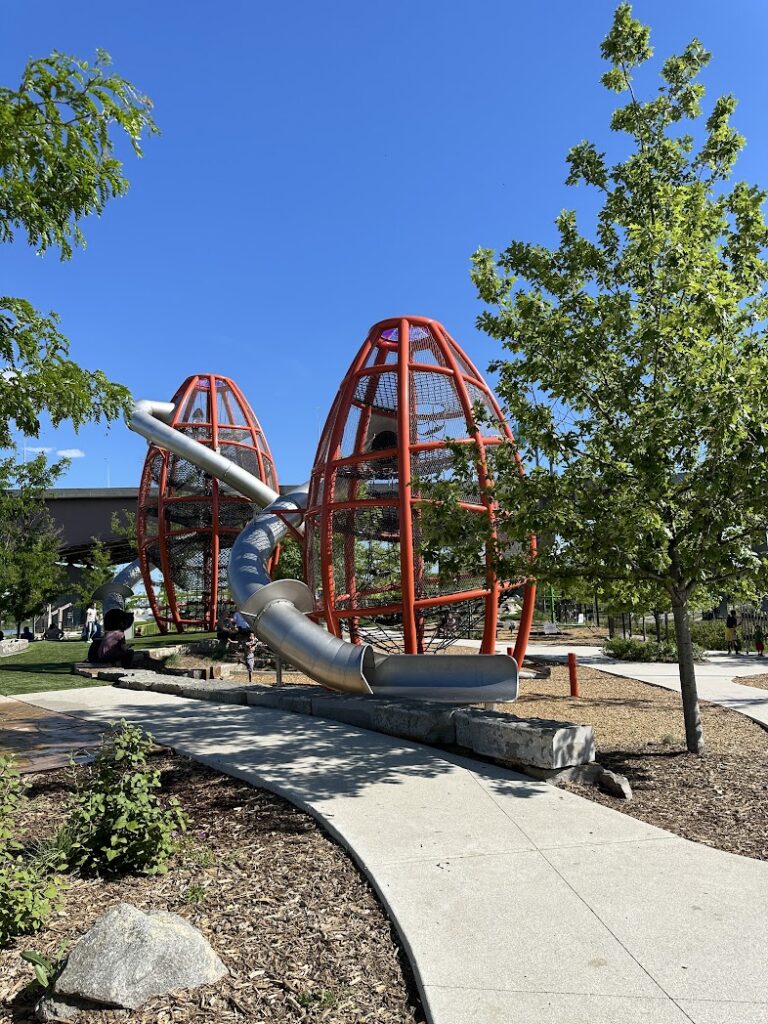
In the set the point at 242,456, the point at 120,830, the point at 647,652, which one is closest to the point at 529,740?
the point at 120,830

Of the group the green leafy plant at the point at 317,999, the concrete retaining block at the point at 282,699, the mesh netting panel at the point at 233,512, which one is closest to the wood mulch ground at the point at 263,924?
the green leafy plant at the point at 317,999

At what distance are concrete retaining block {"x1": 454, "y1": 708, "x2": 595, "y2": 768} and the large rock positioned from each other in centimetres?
381

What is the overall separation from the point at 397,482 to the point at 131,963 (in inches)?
361

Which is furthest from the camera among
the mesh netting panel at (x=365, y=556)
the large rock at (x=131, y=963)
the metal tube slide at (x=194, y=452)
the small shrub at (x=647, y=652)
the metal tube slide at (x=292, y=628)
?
the metal tube slide at (x=194, y=452)

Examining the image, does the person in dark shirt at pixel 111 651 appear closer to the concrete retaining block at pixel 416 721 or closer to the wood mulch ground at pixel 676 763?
the wood mulch ground at pixel 676 763

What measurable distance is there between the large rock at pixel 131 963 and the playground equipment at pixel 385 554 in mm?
5653

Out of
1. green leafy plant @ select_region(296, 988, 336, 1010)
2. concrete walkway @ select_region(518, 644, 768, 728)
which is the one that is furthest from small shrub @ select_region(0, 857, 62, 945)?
concrete walkway @ select_region(518, 644, 768, 728)

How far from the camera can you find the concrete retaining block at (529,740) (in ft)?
21.1

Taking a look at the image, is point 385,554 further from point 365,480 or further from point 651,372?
point 651,372

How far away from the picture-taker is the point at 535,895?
4125mm

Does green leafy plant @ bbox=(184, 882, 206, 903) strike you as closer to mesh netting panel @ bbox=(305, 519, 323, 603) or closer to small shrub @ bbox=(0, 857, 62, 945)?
small shrub @ bbox=(0, 857, 62, 945)

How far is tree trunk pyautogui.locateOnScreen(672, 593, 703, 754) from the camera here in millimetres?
7629

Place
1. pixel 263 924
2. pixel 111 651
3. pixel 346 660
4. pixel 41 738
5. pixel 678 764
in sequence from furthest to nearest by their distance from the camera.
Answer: pixel 111 651
pixel 346 660
pixel 41 738
pixel 678 764
pixel 263 924

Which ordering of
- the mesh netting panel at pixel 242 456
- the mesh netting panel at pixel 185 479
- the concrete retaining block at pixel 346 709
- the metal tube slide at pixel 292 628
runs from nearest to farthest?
1. the concrete retaining block at pixel 346 709
2. the metal tube slide at pixel 292 628
3. the mesh netting panel at pixel 185 479
4. the mesh netting panel at pixel 242 456
